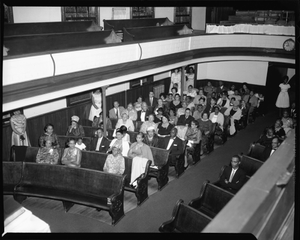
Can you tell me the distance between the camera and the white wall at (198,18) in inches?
624

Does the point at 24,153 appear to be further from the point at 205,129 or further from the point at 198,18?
the point at 198,18

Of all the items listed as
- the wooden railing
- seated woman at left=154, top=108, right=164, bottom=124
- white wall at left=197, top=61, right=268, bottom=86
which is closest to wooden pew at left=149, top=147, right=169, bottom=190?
seated woman at left=154, top=108, right=164, bottom=124

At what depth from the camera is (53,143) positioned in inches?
320

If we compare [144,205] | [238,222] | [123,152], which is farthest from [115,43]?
[238,222]

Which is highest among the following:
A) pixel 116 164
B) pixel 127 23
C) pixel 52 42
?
pixel 127 23

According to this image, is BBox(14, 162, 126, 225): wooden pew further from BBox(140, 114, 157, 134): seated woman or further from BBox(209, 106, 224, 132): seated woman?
BBox(209, 106, 224, 132): seated woman

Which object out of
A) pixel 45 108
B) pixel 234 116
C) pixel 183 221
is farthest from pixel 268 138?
pixel 45 108

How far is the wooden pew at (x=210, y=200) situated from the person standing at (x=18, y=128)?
5.23m

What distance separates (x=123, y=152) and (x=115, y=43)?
9.53 ft

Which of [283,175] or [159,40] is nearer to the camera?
[283,175]

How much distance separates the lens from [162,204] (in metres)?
6.97

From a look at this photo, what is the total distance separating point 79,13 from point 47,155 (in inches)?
218

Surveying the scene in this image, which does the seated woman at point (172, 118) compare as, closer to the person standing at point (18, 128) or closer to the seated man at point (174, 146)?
the seated man at point (174, 146)

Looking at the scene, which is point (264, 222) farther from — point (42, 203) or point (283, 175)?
point (42, 203)
